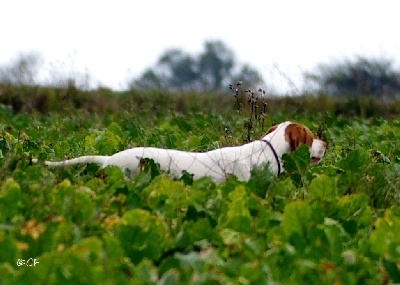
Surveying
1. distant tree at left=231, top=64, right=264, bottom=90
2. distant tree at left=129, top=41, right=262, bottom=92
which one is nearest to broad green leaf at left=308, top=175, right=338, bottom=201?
distant tree at left=231, top=64, right=264, bottom=90

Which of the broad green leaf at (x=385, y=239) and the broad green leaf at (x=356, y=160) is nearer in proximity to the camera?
the broad green leaf at (x=385, y=239)

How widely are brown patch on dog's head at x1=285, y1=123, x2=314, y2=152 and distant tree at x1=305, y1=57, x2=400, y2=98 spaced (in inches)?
296

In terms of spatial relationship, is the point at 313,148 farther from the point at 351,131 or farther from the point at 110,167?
the point at 351,131

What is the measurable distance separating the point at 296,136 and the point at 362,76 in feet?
27.7

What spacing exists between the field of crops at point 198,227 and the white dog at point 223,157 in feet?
0.70

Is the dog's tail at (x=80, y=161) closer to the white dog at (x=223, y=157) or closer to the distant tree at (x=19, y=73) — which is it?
the white dog at (x=223, y=157)

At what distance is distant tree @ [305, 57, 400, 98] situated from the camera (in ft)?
46.5

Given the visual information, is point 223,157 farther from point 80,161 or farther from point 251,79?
point 251,79

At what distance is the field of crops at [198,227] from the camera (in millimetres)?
2967

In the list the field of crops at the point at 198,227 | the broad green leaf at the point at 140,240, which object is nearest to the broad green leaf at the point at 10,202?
the field of crops at the point at 198,227

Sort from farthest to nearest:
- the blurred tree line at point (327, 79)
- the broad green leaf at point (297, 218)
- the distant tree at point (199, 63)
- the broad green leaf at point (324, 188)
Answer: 1. the distant tree at point (199, 63)
2. the blurred tree line at point (327, 79)
3. the broad green leaf at point (324, 188)
4. the broad green leaf at point (297, 218)

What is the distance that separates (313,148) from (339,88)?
924 cm

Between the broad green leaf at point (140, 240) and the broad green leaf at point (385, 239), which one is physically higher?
the broad green leaf at point (140, 240)

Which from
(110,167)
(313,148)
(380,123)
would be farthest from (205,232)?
(380,123)
